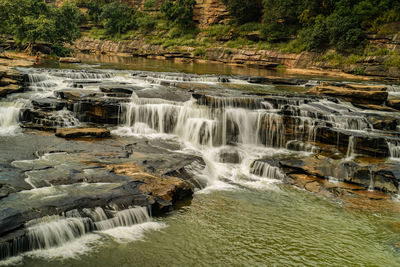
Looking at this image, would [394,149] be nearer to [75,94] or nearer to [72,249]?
[72,249]

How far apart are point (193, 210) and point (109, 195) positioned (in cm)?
201

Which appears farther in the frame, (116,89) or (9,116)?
(116,89)

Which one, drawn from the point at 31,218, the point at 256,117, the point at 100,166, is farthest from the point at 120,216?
the point at 256,117

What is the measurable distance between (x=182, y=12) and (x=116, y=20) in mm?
14253

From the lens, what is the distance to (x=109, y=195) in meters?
6.76

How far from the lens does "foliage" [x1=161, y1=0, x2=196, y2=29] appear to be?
50.3 metres

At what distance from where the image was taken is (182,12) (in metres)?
50.3

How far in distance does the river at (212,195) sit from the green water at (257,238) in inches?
0.9

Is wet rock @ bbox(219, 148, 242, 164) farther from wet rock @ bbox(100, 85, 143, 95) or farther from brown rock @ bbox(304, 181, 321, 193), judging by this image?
wet rock @ bbox(100, 85, 143, 95)

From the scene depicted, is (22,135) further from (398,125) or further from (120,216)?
(398,125)

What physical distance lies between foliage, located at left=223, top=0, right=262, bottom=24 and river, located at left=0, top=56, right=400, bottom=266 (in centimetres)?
3396

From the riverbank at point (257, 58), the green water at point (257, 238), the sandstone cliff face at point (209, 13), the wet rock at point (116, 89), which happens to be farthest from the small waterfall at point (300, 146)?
the sandstone cliff face at point (209, 13)

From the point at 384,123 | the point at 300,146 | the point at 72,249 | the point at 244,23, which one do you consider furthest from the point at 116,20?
the point at 72,249

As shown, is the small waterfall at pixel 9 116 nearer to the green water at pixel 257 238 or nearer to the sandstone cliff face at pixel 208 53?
the green water at pixel 257 238
